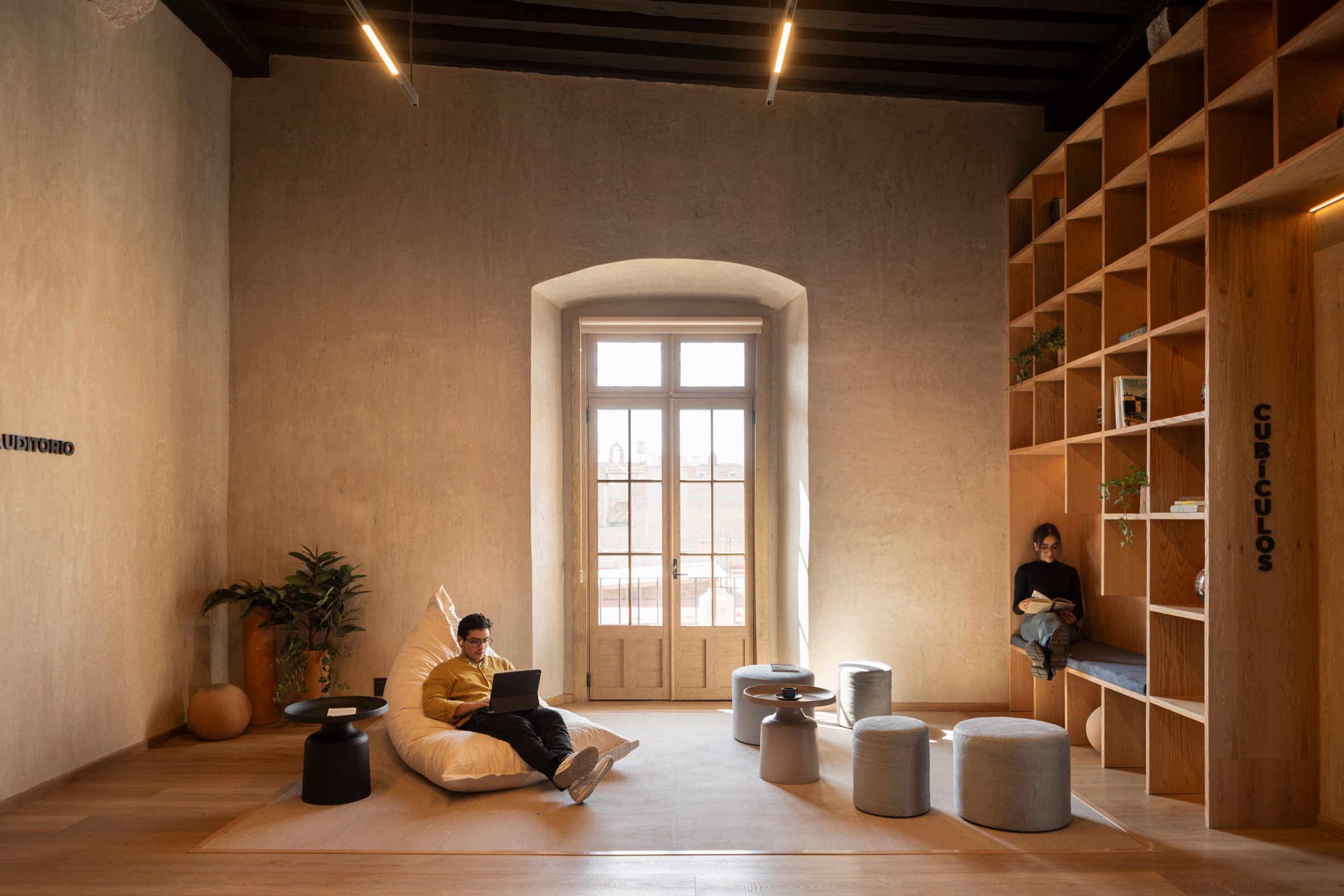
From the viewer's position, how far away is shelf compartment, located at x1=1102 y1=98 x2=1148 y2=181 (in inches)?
204

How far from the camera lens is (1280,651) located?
13.9ft

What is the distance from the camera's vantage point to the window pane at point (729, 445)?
292 inches

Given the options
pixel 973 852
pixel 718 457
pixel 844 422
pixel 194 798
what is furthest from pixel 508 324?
pixel 973 852

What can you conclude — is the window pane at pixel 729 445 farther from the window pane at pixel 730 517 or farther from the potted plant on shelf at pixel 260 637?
the potted plant on shelf at pixel 260 637

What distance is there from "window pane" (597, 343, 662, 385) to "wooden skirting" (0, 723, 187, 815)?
12.1 ft

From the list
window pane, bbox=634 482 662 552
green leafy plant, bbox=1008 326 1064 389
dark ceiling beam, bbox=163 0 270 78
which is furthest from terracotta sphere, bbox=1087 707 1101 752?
dark ceiling beam, bbox=163 0 270 78

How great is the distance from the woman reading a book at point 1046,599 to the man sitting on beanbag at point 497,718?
103 inches

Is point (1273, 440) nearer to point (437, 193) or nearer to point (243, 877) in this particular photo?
point (243, 877)

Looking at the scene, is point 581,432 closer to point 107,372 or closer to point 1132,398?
point 107,372

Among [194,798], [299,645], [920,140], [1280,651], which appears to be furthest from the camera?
[920,140]

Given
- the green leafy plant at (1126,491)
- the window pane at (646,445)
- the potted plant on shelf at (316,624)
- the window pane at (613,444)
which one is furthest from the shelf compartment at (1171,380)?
the potted plant on shelf at (316,624)

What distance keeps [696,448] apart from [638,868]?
3.99 m

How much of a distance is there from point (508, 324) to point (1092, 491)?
3.85 m

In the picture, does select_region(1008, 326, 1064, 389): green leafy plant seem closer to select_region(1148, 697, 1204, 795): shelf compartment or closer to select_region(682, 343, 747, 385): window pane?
select_region(682, 343, 747, 385): window pane
